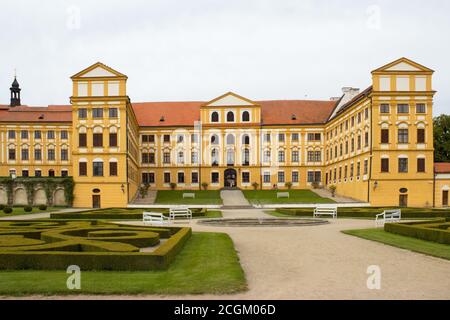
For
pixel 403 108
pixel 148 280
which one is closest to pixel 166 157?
pixel 403 108

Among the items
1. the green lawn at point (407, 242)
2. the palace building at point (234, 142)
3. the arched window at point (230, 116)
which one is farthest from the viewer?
the arched window at point (230, 116)

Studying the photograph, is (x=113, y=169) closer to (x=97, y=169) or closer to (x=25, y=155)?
(x=97, y=169)

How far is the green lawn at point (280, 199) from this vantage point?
48281mm

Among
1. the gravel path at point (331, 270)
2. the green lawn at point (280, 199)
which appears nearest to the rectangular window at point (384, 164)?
the green lawn at point (280, 199)

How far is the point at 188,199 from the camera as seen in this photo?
50.4m

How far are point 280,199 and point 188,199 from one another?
880 centimetres

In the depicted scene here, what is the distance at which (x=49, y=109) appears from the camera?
6706 cm

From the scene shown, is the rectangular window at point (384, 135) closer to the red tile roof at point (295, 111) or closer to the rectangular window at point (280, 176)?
the red tile roof at point (295, 111)

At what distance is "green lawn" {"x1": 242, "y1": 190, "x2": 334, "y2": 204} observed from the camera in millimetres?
48281

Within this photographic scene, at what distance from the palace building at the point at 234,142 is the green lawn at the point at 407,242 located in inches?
1060

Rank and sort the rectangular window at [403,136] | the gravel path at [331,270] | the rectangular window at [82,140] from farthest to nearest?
Answer: the rectangular window at [82,140]
the rectangular window at [403,136]
the gravel path at [331,270]

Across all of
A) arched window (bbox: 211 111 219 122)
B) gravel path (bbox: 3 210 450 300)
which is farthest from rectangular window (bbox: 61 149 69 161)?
gravel path (bbox: 3 210 450 300)

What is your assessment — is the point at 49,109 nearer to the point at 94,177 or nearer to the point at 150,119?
the point at 150,119
